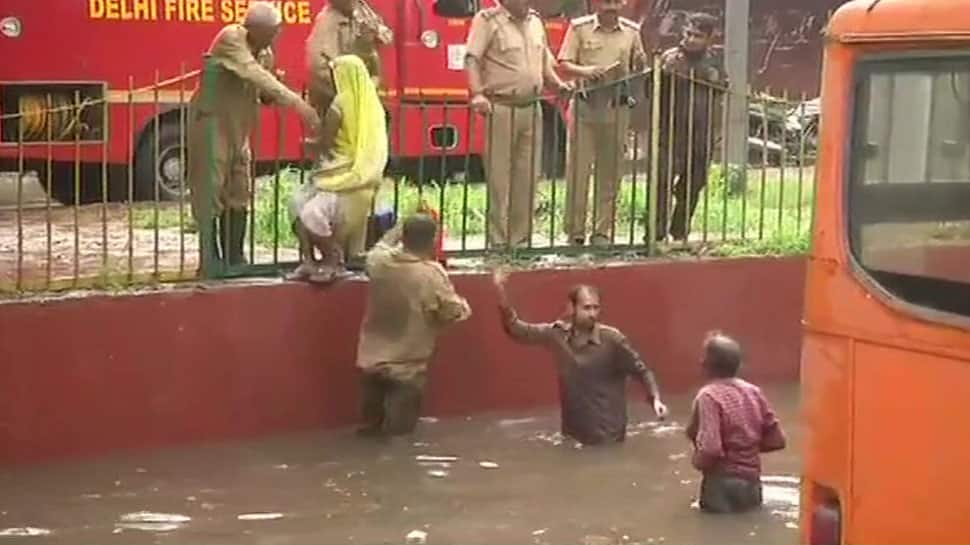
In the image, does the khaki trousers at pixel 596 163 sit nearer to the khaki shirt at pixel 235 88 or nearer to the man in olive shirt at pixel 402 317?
the man in olive shirt at pixel 402 317

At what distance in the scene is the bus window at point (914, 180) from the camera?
12.7 ft

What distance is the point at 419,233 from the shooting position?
8.22 meters

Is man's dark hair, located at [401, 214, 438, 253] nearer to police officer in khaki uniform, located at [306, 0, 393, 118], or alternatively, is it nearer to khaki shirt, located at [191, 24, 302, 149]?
khaki shirt, located at [191, 24, 302, 149]

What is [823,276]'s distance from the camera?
163 inches

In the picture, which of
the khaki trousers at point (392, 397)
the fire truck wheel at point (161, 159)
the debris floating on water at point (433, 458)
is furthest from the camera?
the fire truck wheel at point (161, 159)

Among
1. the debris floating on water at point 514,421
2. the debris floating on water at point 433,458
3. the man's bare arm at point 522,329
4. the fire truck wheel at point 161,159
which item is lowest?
the debris floating on water at point 433,458

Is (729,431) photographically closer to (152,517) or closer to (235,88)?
(152,517)

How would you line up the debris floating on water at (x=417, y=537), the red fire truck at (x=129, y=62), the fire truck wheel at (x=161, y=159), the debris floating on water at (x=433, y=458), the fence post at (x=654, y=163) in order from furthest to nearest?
Answer: the red fire truck at (x=129, y=62) < the fire truck wheel at (x=161, y=159) < the fence post at (x=654, y=163) < the debris floating on water at (x=433, y=458) < the debris floating on water at (x=417, y=537)

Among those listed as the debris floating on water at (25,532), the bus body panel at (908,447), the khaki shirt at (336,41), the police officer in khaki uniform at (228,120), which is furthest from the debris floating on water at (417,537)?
the khaki shirt at (336,41)

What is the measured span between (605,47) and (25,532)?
502 centimetres

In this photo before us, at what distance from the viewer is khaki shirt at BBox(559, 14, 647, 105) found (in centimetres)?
1045

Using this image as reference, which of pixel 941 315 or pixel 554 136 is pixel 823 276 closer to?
pixel 941 315

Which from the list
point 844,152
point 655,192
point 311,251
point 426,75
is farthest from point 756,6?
point 844,152

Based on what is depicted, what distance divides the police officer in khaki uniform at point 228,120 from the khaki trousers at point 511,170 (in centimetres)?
138
